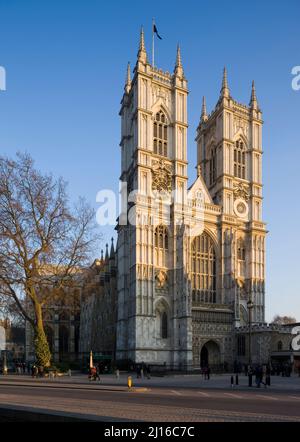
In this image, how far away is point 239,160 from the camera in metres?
67.8

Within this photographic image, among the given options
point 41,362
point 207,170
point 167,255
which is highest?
point 207,170

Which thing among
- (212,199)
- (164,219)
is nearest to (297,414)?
(164,219)

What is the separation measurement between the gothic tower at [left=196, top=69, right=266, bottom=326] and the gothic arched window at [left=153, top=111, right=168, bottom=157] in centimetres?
763

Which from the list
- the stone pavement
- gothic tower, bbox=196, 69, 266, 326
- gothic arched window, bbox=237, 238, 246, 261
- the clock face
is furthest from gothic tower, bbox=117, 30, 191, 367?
the stone pavement

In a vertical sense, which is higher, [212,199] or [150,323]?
[212,199]

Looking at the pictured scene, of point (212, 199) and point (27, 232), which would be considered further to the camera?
point (212, 199)

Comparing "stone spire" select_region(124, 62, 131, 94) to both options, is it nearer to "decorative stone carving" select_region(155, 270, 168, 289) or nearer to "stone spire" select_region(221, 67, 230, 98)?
"stone spire" select_region(221, 67, 230, 98)

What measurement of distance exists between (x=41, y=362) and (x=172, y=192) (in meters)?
26.1

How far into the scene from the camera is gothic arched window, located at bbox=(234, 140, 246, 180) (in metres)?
67.1

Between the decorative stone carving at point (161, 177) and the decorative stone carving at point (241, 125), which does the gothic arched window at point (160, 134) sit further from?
the decorative stone carving at point (241, 125)

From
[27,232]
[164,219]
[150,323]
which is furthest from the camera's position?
[164,219]

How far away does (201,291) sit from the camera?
61.8 metres
